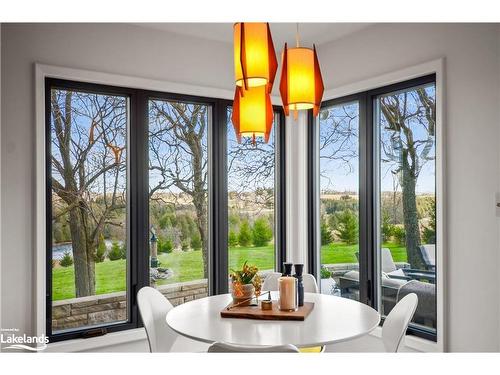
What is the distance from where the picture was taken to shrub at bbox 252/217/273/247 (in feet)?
11.2

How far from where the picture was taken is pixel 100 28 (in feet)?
8.84

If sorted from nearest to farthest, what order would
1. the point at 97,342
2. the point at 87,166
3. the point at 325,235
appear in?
the point at 97,342 → the point at 87,166 → the point at 325,235

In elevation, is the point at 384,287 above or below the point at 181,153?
below

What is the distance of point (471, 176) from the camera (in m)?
2.27

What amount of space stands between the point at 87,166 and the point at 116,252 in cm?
58

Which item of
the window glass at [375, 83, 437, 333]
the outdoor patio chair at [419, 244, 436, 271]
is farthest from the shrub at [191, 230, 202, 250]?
the outdoor patio chair at [419, 244, 436, 271]

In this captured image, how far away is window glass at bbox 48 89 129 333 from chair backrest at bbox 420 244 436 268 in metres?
1.86

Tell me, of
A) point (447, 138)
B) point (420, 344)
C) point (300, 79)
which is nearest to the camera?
point (300, 79)

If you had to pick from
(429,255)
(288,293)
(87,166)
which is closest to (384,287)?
(429,255)

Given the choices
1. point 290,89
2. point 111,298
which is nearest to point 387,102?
point 290,89

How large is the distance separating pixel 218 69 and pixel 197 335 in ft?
6.73

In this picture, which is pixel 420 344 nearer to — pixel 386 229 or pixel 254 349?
pixel 386 229

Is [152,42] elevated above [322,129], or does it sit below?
above
